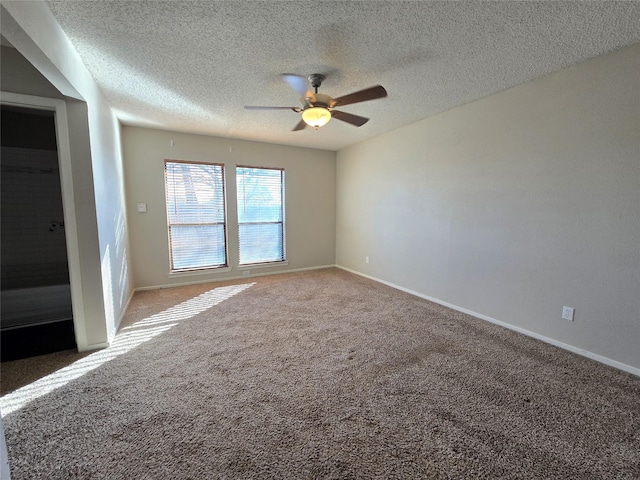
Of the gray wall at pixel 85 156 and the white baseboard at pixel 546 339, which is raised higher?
the gray wall at pixel 85 156

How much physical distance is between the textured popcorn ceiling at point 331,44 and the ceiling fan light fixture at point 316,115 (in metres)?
0.31

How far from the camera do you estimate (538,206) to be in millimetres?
2545

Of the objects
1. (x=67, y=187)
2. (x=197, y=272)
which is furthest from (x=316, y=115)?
(x=197, y=272)

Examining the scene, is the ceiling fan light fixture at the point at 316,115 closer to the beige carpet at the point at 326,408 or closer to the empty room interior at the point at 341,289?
the empty room interior at the point at 341,289

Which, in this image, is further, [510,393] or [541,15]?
[510,393]

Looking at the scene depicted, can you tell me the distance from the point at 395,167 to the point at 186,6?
3.19 meters

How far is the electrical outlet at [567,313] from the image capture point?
2.37 meters

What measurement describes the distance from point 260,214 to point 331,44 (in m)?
3.26

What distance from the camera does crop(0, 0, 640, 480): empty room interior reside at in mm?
1478

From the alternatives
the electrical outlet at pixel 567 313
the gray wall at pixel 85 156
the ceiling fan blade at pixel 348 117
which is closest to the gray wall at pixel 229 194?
the gray wall at pixel 85 156

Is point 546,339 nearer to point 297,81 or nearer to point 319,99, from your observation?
point 319,99

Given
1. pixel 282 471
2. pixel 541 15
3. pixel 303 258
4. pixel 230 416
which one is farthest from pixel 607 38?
pixel 303 258

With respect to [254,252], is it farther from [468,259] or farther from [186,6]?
[186,6]

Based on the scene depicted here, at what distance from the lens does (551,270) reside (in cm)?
248
